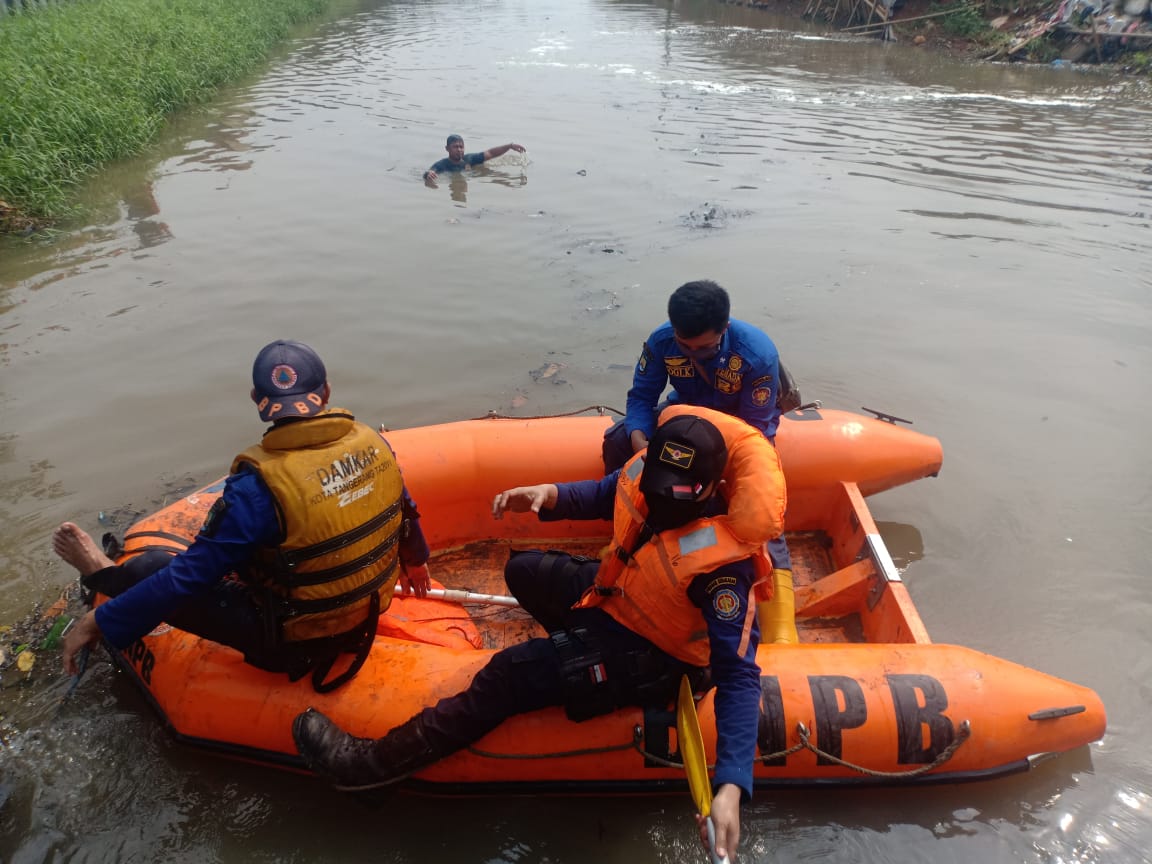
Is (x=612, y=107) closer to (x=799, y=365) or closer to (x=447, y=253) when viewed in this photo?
(x=447, y=253)

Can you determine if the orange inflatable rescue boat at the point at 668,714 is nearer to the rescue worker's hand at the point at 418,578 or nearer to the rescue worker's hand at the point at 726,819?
the rescue worker's hand at the point at 418,578

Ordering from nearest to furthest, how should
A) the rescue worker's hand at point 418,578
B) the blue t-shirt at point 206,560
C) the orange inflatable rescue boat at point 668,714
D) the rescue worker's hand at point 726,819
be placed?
the rescue worker's hand at point 726,819 < the blue t-shirt at point 206,560 < the orange inflatable rescue boat at point 668,714 < the rescue worker's hand at point 418,578

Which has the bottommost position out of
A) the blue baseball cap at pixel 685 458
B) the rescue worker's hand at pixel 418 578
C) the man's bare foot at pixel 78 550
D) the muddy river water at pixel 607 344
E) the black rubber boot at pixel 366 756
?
the muddy river water at pixel 607 344

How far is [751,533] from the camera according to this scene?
72.3 inches

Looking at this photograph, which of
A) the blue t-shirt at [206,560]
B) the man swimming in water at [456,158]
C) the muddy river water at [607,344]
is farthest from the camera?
the man swimming in water at [456,158]

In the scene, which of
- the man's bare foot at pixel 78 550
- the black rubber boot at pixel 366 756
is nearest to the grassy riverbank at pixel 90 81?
the man's bare foot at pixel 78 550

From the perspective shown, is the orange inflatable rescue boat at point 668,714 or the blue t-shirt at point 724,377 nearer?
the orange inflatable rescue boat at point 668,714

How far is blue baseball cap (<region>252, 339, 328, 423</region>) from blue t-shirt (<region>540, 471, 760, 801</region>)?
1.14 metres

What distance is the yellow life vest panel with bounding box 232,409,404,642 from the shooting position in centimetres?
194

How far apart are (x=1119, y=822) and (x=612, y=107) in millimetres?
12194

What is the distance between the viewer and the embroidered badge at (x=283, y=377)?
1.94m

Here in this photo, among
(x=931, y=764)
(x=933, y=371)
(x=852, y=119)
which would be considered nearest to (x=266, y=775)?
(x=931, y=764)

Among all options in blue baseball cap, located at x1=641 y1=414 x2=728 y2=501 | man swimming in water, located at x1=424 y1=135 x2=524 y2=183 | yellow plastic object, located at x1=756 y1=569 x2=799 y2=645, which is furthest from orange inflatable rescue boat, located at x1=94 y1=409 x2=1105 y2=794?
man swimming in water, located at x1=424 y1=135 x2=524 y2=183

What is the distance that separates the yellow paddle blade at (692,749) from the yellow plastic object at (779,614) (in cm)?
72
